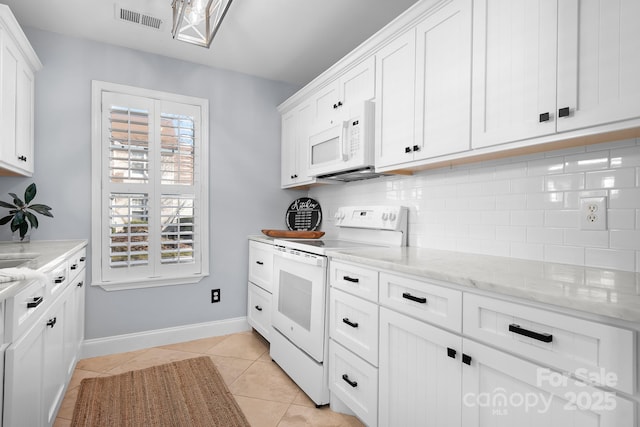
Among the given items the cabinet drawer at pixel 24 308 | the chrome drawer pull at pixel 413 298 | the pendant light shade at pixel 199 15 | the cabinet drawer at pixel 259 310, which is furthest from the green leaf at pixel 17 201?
the chrome drawer pull at pixel 413 298

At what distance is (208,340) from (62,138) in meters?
2.00

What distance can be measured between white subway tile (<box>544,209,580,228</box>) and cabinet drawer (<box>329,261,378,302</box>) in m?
0.81

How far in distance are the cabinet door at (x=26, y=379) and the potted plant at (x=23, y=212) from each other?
1179 mm

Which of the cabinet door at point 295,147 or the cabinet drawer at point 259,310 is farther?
the cabinet door at point 295,147

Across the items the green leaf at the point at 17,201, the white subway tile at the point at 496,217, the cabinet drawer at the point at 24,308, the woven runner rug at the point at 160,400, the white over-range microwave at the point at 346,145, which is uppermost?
the white over-range microwave at the point at 346,145

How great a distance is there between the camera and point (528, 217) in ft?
5.29

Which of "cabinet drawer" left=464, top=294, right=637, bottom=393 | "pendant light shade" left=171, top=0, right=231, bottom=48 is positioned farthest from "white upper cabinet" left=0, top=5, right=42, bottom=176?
"cabinet drawer" left=464, top=294, right=637, bottom=393

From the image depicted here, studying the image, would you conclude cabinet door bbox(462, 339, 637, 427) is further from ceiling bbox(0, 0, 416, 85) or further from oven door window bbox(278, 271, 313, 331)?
ceiling bbox(0, 0, 416, 85)

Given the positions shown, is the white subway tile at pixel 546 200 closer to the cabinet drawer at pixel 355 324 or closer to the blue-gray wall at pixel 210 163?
the cabinet drawer at pixel 355 324

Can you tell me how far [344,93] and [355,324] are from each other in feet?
5.33

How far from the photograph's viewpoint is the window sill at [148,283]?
2.73 meters

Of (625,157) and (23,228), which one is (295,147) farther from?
(625,157)

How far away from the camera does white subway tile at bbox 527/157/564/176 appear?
1.51 metres

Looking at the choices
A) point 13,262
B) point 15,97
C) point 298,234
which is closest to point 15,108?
point 15,97
